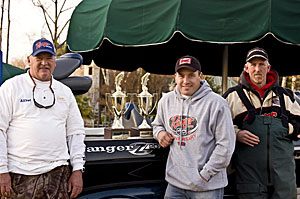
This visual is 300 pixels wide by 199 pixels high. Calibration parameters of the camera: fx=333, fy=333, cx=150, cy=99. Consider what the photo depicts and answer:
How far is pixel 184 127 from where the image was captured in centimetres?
270

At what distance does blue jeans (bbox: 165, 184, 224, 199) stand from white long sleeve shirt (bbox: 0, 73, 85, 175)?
0.90m

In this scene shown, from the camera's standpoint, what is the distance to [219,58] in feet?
23.1

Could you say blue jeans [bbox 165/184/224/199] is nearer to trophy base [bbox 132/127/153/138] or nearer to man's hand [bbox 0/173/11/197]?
trophy base [bbox 132/127/153/138]

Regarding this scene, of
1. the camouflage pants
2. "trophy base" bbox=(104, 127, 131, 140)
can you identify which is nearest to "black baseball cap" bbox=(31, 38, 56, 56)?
the camouflage pants

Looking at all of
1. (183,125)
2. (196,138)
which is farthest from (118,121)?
(196,138)

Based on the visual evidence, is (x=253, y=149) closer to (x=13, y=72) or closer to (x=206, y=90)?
(x=206, y=90)

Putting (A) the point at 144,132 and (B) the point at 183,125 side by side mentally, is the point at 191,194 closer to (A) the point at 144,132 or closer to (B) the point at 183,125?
(B) the point at 183,125

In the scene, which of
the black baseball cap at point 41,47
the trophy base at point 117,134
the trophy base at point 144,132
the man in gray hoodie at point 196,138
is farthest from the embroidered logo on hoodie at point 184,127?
the black baseball cap at point 41,47

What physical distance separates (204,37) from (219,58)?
3.30 metres

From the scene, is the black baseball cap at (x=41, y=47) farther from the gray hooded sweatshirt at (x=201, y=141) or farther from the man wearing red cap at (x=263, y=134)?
the man wearing red cap at (x=263, y=134)

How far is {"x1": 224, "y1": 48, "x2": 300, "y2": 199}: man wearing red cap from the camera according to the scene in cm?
284

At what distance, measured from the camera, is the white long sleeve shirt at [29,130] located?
2348mm

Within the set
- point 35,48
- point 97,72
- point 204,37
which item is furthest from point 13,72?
point 97,72

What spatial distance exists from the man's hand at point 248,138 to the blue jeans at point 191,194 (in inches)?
18.2
